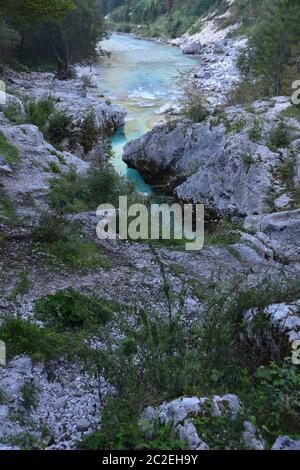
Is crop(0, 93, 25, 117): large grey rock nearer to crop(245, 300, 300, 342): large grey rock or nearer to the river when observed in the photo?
the river

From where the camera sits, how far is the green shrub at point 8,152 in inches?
516

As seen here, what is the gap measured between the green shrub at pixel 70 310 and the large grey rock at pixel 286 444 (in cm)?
320

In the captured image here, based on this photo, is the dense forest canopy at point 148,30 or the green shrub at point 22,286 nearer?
the green shrub at point 22,286

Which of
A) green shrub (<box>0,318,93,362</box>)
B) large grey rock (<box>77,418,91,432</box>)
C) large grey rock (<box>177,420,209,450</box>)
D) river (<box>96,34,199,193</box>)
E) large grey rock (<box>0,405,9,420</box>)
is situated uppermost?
large grey rock (<box>177,420,209,450</box>)

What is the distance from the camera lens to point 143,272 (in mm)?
Answer: 8688

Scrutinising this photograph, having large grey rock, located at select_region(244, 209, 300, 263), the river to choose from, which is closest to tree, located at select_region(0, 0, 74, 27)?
large grey rock, located at select_region(244, 209, 300, 263)

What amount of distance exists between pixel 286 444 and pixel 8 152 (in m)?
11.9

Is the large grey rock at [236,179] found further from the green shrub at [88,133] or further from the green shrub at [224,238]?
the green shrub at [88,133]

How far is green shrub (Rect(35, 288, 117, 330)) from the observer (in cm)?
643

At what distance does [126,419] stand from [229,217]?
35.1ft

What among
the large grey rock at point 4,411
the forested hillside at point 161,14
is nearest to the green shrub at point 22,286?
the large grey rock at point 4,411

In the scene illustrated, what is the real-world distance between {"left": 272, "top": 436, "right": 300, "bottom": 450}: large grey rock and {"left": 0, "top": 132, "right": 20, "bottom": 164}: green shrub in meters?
11.1
